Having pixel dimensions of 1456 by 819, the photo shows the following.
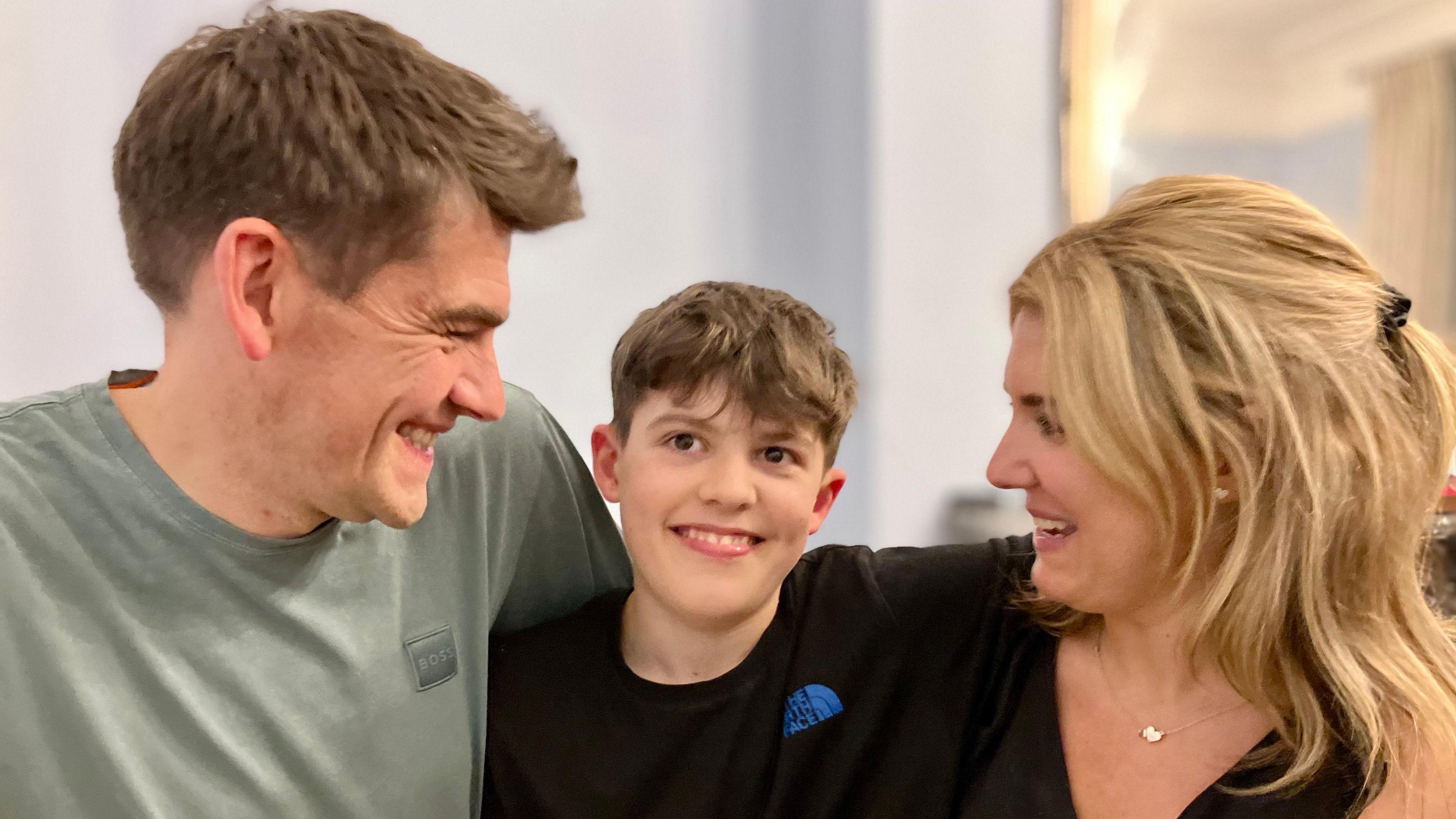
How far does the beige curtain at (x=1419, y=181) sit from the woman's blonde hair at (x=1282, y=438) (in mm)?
1576

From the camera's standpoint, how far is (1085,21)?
2.52 metres

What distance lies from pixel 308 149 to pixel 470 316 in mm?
232

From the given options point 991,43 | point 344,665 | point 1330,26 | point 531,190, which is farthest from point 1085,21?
point 344,665

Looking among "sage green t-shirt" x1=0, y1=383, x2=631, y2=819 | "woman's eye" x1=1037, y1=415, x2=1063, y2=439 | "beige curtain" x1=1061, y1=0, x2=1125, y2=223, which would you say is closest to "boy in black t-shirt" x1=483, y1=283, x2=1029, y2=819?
"sage green t-shirt" x1=0, y1=383, x2=631, y2=819

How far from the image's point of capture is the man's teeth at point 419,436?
3.91 ft

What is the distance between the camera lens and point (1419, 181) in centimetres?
248

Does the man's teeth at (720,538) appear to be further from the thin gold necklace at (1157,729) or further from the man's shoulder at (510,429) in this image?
the thin gold necklace at (1157,729)

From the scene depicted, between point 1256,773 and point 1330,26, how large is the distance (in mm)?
2103

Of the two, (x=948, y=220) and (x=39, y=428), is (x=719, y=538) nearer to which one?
(x=39, y=428)

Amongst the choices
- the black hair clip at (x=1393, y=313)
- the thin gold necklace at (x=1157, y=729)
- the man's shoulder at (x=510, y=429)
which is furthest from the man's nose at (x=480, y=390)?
the black hair clip at (x=1393, y=313)

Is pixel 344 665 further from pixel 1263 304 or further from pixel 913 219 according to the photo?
pixel 913 219

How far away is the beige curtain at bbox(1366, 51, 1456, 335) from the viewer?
2.45 m

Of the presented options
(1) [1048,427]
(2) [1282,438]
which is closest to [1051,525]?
(1) [1048,427]

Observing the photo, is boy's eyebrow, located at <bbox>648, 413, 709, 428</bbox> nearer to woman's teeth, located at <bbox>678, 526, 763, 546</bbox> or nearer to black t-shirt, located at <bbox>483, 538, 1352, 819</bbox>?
woman's teeth, located at <bbox>678, 526, 763, 546</bbox>
